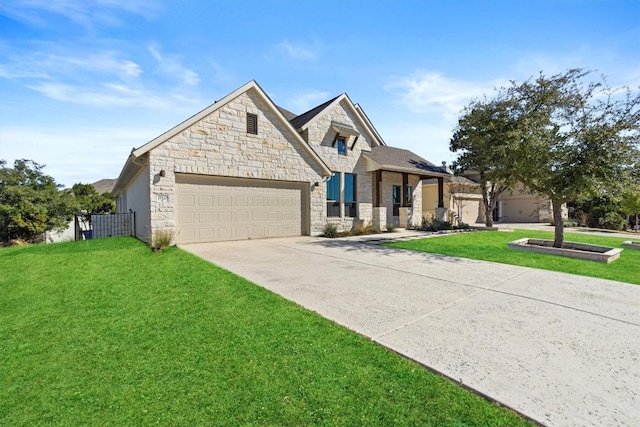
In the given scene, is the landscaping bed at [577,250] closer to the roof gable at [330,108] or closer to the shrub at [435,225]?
the shrub at [435,225]

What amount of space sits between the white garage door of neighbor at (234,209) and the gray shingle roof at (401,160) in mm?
5988

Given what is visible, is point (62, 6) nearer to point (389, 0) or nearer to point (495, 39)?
point (389, 0)

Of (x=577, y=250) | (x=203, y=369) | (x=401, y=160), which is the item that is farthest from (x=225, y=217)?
(x=577, y=250)

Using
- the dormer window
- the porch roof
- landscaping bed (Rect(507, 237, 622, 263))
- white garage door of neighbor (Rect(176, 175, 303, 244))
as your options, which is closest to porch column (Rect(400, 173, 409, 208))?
the porch roof

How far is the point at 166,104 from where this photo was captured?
12781mm

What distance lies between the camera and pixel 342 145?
17.2 m

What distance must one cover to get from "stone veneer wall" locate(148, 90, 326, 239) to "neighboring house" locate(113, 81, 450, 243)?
0.04 meters

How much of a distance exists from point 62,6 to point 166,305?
346 inches

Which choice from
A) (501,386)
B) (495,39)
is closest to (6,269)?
(501,386)

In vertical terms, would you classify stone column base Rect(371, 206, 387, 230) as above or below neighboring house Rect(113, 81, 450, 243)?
below

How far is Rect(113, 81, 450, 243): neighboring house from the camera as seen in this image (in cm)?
1068

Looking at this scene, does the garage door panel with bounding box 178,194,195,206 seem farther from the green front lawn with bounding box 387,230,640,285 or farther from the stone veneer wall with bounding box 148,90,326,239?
the green front lawn with bounding box 387,230,640,285

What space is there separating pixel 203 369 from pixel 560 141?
12.1m

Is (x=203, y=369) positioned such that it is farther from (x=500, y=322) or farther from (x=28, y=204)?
(x=28, y=204)
